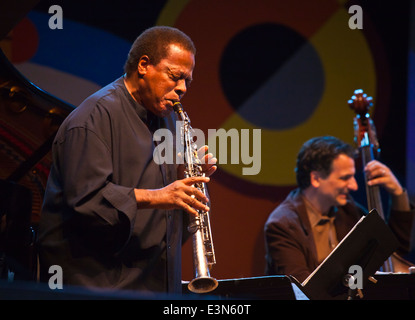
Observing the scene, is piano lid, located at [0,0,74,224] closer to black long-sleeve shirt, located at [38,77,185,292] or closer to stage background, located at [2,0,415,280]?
black long-sleeve shirt, located at [38,77,185,292]

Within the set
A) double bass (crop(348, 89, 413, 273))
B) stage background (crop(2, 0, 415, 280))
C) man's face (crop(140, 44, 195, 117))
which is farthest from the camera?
stage background (crop(2, 0, 415, 280))

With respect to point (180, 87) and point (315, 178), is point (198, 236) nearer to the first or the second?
point (180, 87)

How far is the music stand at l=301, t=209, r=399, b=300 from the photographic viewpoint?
7.98 feet

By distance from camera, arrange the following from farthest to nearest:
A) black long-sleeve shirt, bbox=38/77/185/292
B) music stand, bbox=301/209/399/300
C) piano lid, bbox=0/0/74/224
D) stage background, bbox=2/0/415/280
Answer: stage background, bbox=2/0/415/280 < piano lid, bbox=0/0/74/224 < music stand, bbox=301/209/399/300 < black long-sleeve shirt, bbox=38/77/185/292

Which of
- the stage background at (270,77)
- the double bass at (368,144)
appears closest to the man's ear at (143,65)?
the stage background at (270,77)

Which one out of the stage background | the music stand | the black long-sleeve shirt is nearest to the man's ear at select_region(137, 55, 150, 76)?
the black long-sleeve shirt

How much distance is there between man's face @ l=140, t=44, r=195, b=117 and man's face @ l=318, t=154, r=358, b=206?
5.77ft

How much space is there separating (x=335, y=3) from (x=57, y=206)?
3140 mm

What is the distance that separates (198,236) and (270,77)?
239 cm

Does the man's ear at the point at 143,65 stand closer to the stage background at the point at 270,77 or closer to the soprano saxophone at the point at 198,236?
the soprano saxophone at the point at 198,236

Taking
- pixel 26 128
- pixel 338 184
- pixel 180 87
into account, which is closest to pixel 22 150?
pixel 26 128

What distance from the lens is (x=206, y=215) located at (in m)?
2.22

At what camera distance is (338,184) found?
363 cm
